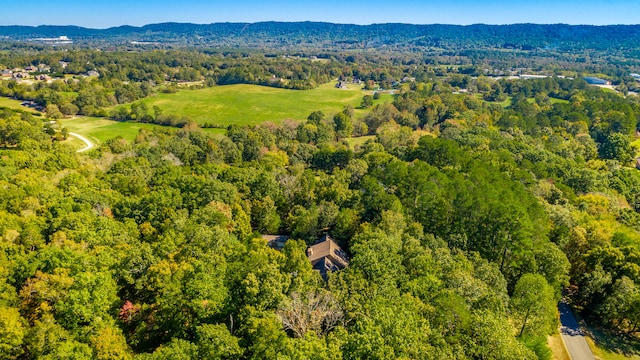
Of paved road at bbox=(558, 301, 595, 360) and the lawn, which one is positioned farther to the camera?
the lawn

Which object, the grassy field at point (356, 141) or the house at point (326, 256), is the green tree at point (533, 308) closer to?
the house at point (326, 256)

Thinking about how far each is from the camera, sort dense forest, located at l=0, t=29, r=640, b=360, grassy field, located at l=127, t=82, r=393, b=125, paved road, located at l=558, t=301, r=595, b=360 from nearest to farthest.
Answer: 1. dense forest, located at l=0, t=29, r=640, b=360
2. paved road, located at l=558, t=301, r=595, b=360
3. grassy field, located at l=127, t=82, r=393, b=125

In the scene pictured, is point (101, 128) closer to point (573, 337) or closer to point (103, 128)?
point (103, 128)

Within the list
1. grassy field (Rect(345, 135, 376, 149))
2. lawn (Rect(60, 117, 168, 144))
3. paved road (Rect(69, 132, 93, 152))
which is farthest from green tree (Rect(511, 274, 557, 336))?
lawn (Rect(60, 117, 168, 144))

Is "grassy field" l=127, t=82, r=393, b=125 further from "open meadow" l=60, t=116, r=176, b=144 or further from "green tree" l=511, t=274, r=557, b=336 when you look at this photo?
"green tree" l=511, t=274, r=557, b=336

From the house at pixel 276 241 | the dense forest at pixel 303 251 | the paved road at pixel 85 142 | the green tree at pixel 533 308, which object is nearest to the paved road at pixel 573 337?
the dense forest at pixel 303 251

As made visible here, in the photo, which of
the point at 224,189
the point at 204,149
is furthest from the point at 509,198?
the point at 204,149
